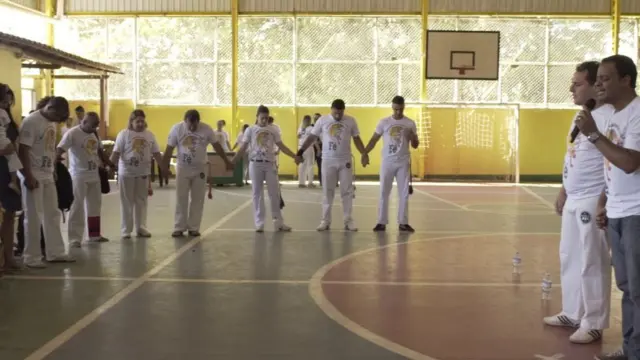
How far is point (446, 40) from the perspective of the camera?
85.0ft

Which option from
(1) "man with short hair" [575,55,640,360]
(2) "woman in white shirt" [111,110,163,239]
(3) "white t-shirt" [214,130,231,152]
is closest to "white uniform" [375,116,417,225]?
(2) "woman in white shirt" [111,110,163,239]

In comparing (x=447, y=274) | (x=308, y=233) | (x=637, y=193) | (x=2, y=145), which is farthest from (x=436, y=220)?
(x=637, y=193)

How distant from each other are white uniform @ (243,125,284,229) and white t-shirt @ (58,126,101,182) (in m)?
2.80

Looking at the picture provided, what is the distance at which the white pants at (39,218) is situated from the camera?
904cm

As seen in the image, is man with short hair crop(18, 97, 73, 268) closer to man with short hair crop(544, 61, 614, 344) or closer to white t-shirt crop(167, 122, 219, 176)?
white t-shirt crop(167, 122, 219, 176)

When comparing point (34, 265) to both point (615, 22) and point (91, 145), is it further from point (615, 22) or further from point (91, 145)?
point (615, 22)

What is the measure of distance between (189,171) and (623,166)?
8.47m

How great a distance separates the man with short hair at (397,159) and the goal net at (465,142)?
1431 cm

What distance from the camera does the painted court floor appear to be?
6.09 metres

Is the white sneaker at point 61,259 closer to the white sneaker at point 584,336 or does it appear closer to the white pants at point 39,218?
the white pants at point 39,218

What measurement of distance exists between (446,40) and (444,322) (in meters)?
20.1

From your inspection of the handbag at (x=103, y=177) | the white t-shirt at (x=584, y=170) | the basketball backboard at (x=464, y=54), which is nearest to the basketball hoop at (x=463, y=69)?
the basketball backboard at (x=464, y=54)

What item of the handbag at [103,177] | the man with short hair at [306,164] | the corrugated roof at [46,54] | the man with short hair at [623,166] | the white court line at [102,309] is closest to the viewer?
the man with short hair at [623,166]

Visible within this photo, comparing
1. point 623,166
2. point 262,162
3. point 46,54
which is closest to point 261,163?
point 262,162
